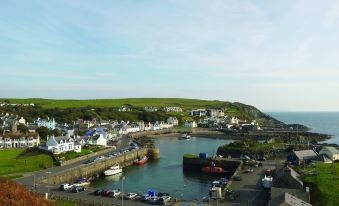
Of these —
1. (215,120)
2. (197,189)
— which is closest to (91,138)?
(197,189)

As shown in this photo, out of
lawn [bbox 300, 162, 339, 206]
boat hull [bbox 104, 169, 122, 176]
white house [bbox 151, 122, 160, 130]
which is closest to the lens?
lawn [bbox 300, 162, 339, 206]

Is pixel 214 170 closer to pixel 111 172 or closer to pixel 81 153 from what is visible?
pixel 111 172

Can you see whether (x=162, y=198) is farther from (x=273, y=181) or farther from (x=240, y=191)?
(x=273, y=181)

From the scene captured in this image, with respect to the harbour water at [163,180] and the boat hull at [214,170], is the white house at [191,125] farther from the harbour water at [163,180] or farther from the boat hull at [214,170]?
the boat hull at [214,170]

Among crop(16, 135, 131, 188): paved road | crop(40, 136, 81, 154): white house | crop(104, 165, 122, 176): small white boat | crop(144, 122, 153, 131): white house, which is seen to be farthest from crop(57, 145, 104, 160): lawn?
crop(144, 122, 153, 131): white house

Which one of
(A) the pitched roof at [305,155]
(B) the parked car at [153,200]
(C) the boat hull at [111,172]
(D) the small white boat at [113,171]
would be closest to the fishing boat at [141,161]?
(D) the small white boat at [113,171]

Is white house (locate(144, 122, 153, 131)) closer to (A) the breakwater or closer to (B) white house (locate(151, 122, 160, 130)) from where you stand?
(B) white house (locate(151, 122, 160, 130))
